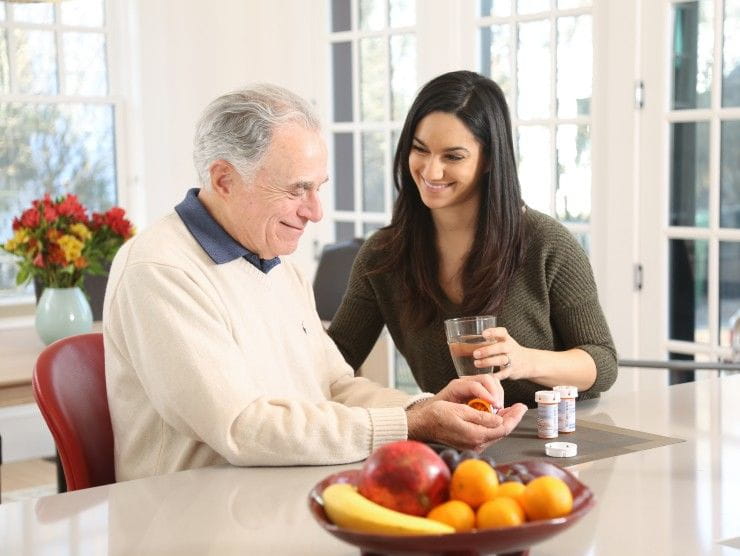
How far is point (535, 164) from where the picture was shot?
14.7 feet

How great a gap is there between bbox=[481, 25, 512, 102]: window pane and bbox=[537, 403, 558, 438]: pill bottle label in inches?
110

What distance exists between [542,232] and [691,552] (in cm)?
113

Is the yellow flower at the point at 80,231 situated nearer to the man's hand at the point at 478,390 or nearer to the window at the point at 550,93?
the man's hand at the point at 478,390

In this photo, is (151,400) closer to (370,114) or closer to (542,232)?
(542,232)

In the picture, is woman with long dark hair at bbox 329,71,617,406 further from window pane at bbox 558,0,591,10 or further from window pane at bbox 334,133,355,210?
window pane at bbox 334,133,355,210

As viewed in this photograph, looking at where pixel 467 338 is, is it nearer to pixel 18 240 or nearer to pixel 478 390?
pixel 478 390

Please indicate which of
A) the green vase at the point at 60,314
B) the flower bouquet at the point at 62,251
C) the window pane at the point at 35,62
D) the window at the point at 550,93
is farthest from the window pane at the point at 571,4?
the window pane at the point at 35,62

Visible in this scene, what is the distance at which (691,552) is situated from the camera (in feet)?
4.50

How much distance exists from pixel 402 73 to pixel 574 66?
1.04 metres

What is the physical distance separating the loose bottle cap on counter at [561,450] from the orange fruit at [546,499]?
0.67m

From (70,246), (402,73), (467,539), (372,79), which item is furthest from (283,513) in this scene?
(372,79)

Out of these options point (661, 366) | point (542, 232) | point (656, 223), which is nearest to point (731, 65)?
point (656, 223)

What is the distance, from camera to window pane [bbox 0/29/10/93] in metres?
5.15

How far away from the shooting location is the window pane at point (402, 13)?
5.02 meters
